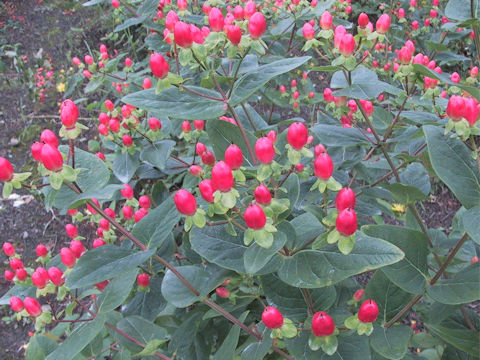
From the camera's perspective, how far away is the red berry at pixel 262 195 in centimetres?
90

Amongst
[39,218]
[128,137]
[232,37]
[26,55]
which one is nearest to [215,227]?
[232,37]

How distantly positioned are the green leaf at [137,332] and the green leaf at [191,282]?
6.2 inches

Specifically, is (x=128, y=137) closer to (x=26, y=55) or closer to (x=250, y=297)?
(x=250, y=297)

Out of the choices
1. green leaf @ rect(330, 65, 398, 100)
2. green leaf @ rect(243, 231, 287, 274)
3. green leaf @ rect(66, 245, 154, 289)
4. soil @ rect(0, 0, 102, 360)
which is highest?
green leaf @ rect(330, 65, 398, 100)

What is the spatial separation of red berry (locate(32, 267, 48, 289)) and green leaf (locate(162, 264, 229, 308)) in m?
0.35

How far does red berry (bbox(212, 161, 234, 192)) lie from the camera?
2.87 ft

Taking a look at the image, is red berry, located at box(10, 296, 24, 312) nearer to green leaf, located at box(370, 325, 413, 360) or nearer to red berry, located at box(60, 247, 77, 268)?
red berry, located at box(60, 247, 77, 268)

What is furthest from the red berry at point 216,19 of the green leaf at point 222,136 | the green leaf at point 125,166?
the green leaf at point 125,166

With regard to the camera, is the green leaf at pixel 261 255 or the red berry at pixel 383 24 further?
the red berry at pixel 383 24

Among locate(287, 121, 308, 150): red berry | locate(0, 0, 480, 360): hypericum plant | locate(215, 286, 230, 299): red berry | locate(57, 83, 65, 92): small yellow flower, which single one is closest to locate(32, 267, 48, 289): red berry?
locate(0, 0, 480, 360): hypericum plant

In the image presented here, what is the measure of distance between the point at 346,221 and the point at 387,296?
0.52 metres

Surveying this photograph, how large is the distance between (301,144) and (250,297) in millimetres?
663

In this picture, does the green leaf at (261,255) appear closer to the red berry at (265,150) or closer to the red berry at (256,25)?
the red berry at (265,150)

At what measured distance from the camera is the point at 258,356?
111 cm
